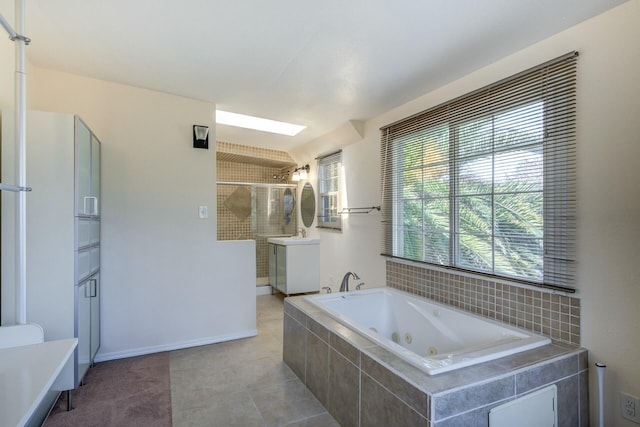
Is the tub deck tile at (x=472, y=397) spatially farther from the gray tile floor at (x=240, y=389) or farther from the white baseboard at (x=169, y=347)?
the white baseboard at (x=169, y=347)

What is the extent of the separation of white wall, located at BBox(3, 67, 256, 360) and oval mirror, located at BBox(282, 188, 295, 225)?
6.38ft

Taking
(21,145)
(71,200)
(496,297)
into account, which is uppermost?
(21,145)

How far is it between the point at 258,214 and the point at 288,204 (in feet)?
1.82

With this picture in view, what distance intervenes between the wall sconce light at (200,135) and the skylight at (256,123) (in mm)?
774

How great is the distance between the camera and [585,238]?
1.73 m

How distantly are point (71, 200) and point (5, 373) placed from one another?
1400 mm

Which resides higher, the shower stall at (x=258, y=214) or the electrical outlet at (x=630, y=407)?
the shower stall at (x=258, y=214)

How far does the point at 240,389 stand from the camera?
2.23 m

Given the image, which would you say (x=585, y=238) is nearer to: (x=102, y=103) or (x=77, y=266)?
(x=77, y=266)

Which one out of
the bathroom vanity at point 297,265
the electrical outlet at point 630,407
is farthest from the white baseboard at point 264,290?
the electrical outlet at point 630,407

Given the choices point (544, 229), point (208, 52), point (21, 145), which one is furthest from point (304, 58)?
point (544, 229)

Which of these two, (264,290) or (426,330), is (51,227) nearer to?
(426,330)

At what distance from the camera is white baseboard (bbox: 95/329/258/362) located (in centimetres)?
265

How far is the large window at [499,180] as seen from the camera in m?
1.82
